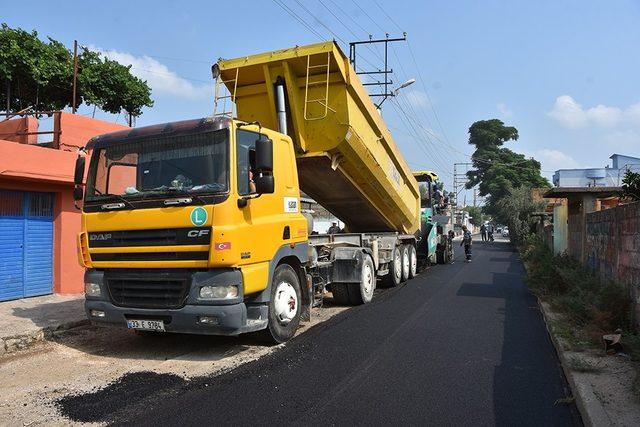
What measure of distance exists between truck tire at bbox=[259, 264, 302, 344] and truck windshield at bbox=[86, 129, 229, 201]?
1575mm

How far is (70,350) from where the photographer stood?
661 cm

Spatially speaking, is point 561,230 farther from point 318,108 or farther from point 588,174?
point 588,174

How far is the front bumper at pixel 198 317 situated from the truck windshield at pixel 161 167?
1302 millimetres

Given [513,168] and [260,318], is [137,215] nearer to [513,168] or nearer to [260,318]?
[260,318]

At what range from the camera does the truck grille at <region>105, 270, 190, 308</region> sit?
569 centimetres

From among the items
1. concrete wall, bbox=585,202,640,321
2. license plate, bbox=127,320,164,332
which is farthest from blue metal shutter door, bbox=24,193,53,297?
concrete wall, bbox=585,202,640,321

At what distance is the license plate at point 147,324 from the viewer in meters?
5.79

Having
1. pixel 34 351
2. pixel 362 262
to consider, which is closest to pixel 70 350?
pixel 34 351

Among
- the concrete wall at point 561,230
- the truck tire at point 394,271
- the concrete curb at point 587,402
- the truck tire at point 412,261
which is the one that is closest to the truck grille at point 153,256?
the concrete curb at point 587,402

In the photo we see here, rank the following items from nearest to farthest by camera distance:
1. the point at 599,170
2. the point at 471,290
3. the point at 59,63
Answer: the point at 471,290 → the point at 59,63 → the point at 599,170

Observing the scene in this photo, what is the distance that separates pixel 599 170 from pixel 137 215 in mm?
48713

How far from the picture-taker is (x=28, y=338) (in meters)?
6.89

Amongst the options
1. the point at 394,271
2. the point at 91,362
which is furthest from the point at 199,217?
the point at 394,271

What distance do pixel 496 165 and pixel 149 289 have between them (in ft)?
163
